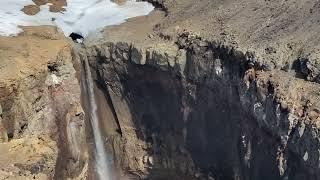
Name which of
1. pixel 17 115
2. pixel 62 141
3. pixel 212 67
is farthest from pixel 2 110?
pixel 212 67

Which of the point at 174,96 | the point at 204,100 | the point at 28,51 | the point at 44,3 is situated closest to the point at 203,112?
the point at 204,100

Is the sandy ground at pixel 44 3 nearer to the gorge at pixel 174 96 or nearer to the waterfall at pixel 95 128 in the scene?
→ the gorge at pixel 174 96

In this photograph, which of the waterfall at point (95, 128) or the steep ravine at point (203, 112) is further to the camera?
the waterfall at point (95, 128)

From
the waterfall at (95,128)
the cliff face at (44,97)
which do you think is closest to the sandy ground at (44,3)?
the cliff face at (44,97)

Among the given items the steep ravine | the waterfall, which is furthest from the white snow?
the steep ravine

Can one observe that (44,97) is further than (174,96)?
No

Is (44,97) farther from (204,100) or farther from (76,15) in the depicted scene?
(76,15)

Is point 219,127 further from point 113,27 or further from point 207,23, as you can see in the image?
point 113,27

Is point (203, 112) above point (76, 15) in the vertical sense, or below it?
below
